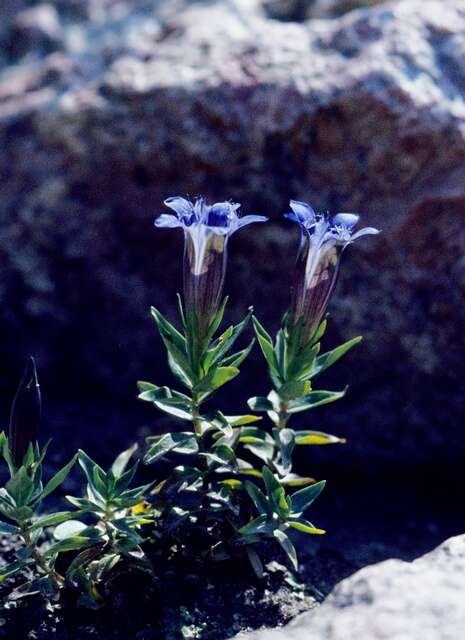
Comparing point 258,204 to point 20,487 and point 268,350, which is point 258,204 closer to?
point 268,350

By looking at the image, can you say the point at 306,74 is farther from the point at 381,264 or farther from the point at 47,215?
the point at 47,215

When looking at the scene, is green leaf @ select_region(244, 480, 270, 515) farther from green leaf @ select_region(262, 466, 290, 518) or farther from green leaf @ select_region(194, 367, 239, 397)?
green leaf @ select_region(194, 367, 239, 397)

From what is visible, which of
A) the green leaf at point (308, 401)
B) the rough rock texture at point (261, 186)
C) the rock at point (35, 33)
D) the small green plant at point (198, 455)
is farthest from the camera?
the rock at point (35, 33)

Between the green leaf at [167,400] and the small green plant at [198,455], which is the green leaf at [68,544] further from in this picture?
the green leaf at [167,400]

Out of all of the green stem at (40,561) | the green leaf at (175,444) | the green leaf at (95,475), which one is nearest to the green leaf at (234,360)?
the green leaf at (175,444)

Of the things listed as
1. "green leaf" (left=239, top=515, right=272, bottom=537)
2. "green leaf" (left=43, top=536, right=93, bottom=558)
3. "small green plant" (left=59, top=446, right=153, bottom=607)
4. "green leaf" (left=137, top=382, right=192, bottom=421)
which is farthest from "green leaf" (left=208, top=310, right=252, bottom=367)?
"green leaf" (left=43, top=536, right=93, bottom=558)

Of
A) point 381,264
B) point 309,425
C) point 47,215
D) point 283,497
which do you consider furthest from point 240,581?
point 47,215

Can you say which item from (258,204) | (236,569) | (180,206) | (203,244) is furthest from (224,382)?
(258,204)
